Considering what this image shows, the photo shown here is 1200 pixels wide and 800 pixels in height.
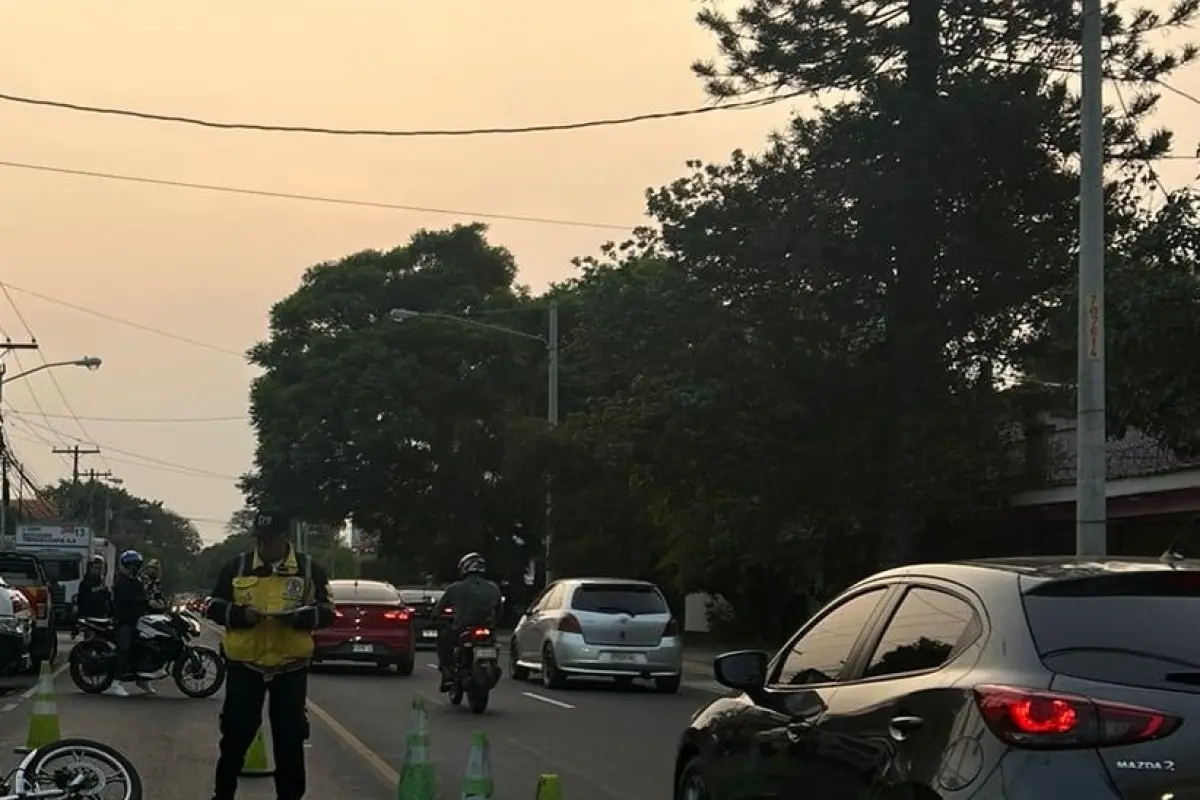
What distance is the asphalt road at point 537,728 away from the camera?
13.4 meters

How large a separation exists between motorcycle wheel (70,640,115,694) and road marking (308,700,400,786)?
2.99 m

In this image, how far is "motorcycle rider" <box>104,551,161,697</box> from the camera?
20578 millimetres

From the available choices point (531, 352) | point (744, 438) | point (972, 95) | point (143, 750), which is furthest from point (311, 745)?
point (531, 352)

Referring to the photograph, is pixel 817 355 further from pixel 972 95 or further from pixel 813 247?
pixel 972 95

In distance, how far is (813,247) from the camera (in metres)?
27.1

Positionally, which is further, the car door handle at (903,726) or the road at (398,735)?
the road at (398,735)

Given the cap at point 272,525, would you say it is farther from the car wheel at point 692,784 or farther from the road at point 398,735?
the road at point 398,735

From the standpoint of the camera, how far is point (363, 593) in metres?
26.5

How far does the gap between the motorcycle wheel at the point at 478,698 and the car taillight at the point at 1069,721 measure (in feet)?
47.2

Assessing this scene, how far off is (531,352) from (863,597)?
49295 mm

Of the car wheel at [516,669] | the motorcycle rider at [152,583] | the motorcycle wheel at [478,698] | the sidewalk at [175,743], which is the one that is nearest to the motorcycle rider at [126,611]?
the sidewalk at [175,743]

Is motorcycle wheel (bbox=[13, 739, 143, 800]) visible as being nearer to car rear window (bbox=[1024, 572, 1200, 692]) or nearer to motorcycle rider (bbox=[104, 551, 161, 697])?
car rear window (bbox=[1024, 572, 1200, 692])

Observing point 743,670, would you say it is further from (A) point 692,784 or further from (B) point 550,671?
(B) point 550,671

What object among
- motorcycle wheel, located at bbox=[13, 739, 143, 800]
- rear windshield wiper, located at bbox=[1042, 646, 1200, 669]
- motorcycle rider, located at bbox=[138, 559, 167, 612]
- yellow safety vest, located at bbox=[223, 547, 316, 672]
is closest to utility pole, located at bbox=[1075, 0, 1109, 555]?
yellow safety vest, located at bbox=[223, 547, 316, 672]
